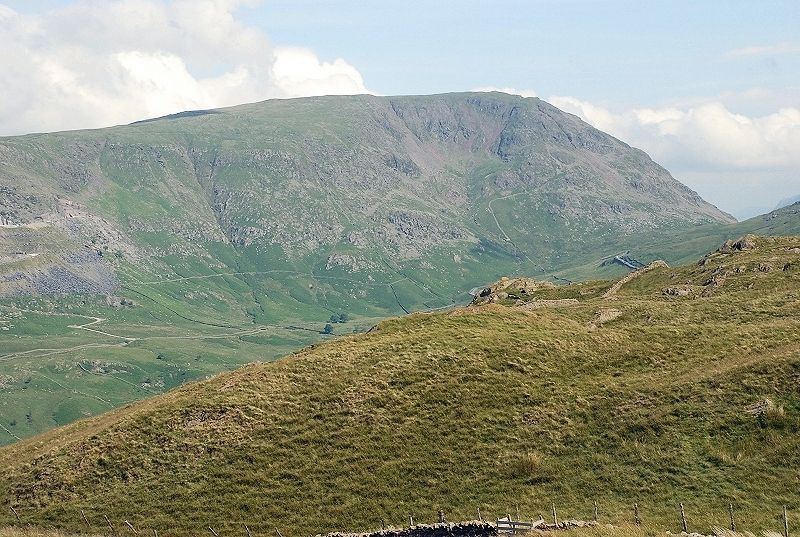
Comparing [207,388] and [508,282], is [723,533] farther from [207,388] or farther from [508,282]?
[508,282]

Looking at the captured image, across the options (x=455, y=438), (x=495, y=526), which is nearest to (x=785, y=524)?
(x=495, y=526)

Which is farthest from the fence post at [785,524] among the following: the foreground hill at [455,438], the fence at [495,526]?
the foreground hill at [455,438]

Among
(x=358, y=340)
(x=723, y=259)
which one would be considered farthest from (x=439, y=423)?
(x=723, y=259)

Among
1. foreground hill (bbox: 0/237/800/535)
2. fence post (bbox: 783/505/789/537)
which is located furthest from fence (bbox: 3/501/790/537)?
foreground hill (bbox: 0/237/800/535)

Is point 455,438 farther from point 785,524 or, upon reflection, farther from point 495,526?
point 785,524

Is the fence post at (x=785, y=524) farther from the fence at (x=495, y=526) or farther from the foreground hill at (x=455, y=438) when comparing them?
the foreground hill at (x=455, y=438)

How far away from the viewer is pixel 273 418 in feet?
181

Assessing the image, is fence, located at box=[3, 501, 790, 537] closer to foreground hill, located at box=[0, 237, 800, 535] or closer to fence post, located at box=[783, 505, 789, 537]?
fence post, located at box=[783, 505, 789, 537]

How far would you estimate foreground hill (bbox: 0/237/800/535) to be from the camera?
139ft

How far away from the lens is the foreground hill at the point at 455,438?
42469 mm

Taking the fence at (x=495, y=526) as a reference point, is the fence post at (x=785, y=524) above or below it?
above

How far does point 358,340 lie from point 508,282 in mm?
86056

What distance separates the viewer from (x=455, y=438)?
1961 inches

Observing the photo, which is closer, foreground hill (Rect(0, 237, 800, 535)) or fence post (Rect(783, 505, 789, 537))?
fence post (Rect(783, 505, 789, 537))
